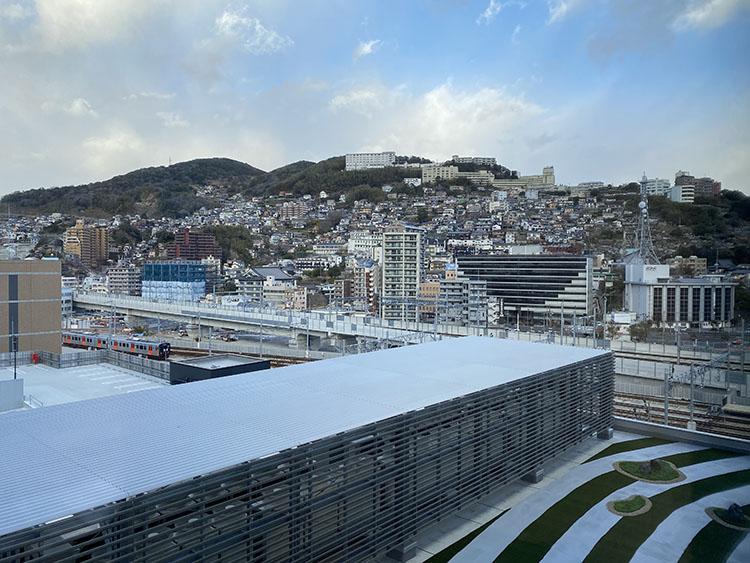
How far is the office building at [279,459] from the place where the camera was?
13.3 ft

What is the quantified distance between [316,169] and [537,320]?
3803 inches

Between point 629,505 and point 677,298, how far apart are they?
29616 millimetres

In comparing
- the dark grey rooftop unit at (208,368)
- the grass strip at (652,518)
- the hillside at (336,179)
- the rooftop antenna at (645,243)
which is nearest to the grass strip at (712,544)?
the grass strip at (652,518)

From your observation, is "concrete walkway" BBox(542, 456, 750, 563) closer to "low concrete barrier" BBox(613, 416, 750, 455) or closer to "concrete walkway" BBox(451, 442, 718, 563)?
"concrete walkway" BBox(451, 442, 718, 563)

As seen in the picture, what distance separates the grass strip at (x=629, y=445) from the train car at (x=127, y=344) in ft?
65.3

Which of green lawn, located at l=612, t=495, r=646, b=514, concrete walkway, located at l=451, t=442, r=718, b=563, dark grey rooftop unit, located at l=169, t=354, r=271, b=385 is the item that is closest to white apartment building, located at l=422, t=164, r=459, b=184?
dark grey rooftop unit, located at l=169, t=354, r=271, b=385

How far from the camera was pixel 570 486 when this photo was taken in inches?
330

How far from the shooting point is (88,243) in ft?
277

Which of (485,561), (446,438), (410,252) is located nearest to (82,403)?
(446,438)

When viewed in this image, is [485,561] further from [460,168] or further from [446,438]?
[460,168]

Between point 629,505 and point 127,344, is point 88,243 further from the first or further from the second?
point 629,505

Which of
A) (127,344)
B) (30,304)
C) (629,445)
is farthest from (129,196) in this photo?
(629,445)

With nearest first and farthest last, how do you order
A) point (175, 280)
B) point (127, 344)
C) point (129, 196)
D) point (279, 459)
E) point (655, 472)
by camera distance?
1. point (279, 459)
2. point (655, 472)
3. point (127, 344)
4. point (175, 280)
5. point (129, 196)

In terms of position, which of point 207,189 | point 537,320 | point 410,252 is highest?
point 207,189
